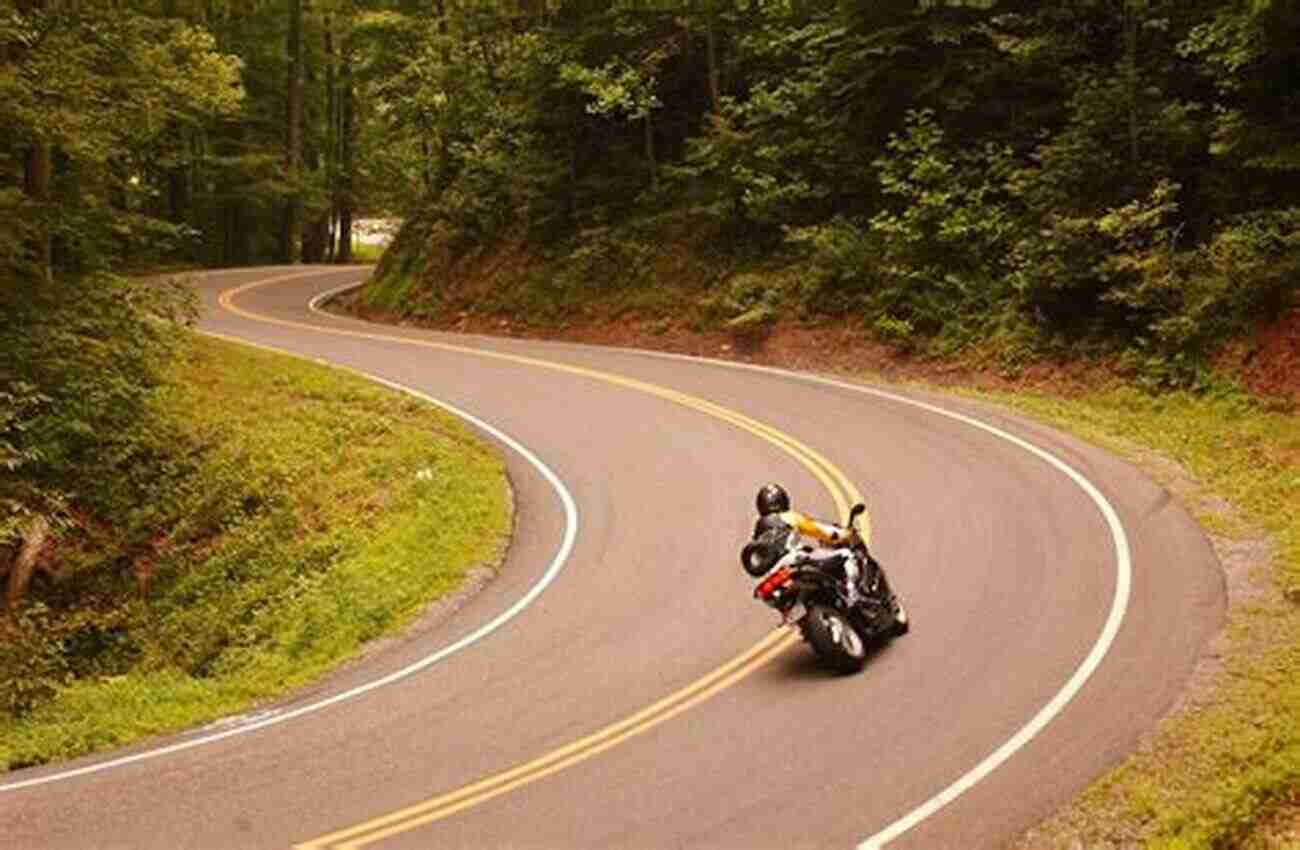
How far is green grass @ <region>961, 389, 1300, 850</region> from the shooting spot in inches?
344

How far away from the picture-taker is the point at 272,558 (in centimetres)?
1920

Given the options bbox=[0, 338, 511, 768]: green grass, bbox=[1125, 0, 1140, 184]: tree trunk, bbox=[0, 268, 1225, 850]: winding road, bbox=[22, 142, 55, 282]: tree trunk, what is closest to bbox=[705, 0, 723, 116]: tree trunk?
bbox=[1125, 0, 1140, 184]: tree trunk

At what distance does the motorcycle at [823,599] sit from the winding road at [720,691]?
288 mm

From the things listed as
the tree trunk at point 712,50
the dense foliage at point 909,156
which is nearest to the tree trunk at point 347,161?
the dense foliage at point 909,156

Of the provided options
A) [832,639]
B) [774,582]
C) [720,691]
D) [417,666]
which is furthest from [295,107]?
[832,639]

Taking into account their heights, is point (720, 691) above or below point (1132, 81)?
below

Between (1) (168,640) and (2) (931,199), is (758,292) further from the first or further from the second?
(1) (168,640)

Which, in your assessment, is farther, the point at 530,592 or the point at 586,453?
the point at 586,453

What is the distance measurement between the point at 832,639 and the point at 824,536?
115 cm

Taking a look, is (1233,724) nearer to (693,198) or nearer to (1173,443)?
(1173,443)

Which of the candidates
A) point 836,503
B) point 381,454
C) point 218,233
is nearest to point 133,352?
point 381,454

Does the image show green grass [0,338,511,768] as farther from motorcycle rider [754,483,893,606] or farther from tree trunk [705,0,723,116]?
tree trunk [705,0,723,116]

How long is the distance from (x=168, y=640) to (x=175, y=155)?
3547 cm

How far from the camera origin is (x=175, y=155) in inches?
1908
